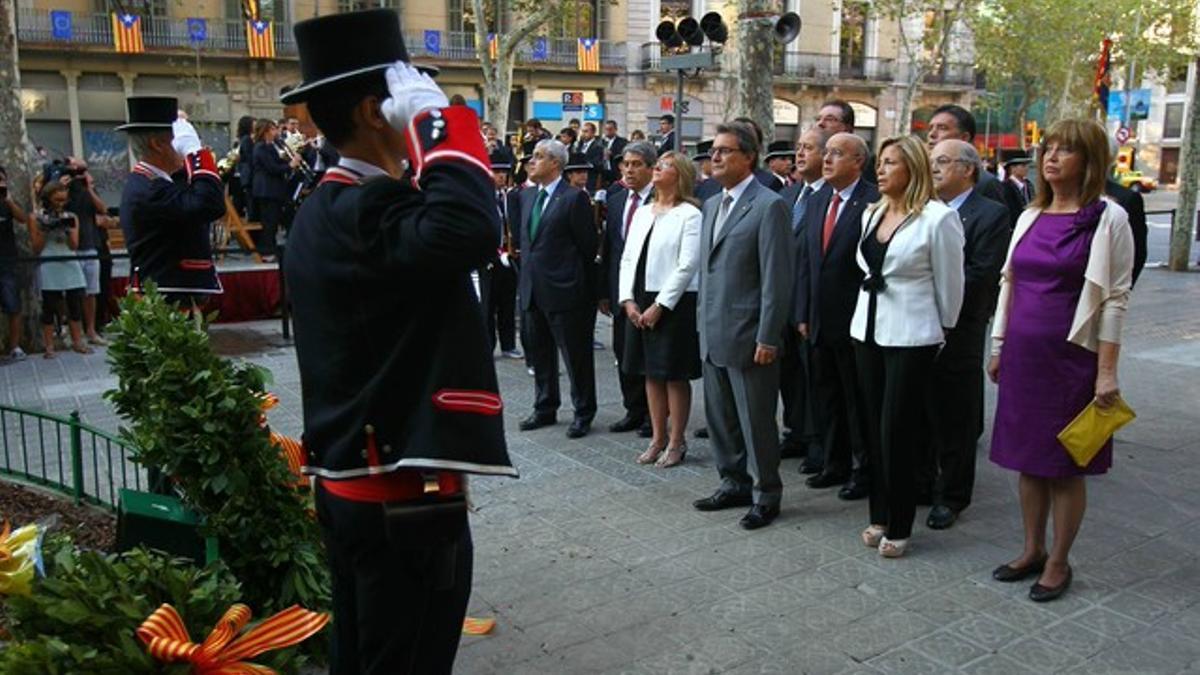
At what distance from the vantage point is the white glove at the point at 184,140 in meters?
5.59

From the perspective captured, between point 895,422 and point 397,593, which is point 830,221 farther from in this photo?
point 397,593

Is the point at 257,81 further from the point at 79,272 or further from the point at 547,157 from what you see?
the point at 547,157

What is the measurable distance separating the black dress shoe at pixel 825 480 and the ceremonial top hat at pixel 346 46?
4311mm

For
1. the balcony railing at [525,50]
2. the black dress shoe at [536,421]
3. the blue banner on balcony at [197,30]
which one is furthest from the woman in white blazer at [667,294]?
the balcony railing at [525,50]

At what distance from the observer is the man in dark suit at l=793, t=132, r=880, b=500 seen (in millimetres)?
5598

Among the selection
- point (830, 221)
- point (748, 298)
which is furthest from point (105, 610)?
point (830, 221)

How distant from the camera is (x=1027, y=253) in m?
4.39

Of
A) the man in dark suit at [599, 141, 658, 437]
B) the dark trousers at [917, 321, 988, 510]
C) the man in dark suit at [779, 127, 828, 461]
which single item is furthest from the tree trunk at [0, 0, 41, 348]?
the dark trousers at [917, 321, 988, 510]

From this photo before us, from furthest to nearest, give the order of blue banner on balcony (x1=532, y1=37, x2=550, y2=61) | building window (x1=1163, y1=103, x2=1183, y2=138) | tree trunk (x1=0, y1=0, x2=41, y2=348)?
building window (x1=1163, y1=103, x2=1183, y2=138)
blue banner on balcony (x1=532, y1=37, x2=550, y2=61)
tree trunk (x1=0, y1=0, x2=41, y2=348)

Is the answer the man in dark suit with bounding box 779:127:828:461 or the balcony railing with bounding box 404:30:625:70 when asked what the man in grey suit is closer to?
the man in dark suit with bounding box 779:127:828:461

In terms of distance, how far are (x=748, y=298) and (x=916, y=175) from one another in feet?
3.49

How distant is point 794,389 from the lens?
6832 mm

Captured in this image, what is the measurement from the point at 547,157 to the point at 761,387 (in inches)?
116

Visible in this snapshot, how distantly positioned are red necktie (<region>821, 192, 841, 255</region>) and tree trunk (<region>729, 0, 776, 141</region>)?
640cm
